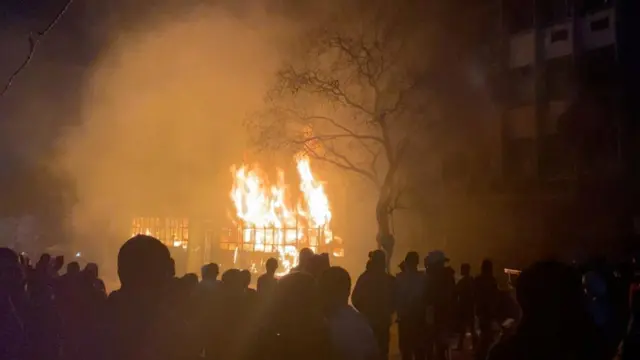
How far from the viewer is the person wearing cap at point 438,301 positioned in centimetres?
803

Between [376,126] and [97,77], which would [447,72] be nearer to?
[376,126]

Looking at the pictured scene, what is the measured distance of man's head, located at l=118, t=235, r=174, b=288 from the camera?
10.8 ft

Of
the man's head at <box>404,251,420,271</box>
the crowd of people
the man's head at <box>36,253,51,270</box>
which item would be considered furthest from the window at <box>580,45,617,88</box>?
the man's head at <box>36,253,51,270</box>

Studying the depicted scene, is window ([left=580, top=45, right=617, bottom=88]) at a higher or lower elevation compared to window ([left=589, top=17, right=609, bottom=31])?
lower

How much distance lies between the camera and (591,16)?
17.9 m

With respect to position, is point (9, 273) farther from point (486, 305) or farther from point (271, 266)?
point (486, 305)

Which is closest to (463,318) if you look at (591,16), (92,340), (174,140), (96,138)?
(92,340)

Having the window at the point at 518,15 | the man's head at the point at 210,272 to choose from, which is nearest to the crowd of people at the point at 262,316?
the man's head at the point at 210,272

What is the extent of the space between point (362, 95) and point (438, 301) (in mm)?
13015

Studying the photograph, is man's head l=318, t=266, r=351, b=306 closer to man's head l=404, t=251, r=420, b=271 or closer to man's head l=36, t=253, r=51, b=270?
man's head l=404, t=251, r=420, b=271

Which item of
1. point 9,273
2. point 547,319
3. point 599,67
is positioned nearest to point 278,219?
point 599,67

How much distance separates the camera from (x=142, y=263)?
329 centimetres

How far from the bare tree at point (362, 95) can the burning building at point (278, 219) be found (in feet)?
5.82

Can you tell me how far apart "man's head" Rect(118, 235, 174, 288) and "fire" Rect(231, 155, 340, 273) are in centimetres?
1774
